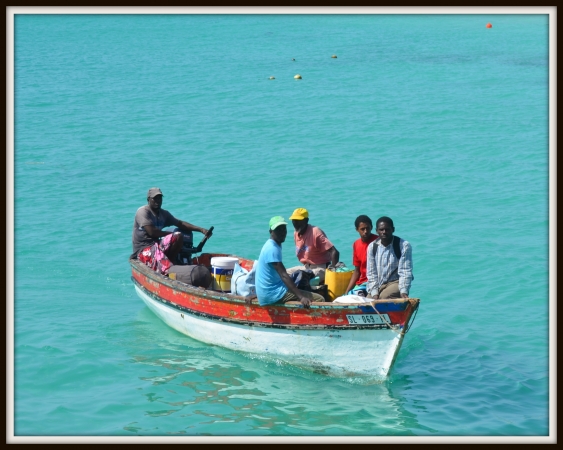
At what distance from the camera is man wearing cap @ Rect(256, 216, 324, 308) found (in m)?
10.2

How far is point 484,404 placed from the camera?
1019 cm

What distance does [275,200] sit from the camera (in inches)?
818

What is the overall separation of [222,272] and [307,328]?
2.23 m

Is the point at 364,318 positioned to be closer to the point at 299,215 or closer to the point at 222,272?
the point at 299,215

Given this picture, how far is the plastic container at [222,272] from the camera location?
40.2 ft

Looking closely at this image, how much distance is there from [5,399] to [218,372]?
274cm

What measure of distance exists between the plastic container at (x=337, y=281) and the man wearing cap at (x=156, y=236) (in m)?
2.73

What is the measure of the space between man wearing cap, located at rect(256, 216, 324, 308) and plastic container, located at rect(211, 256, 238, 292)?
1633mm

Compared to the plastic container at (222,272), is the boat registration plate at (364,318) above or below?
below

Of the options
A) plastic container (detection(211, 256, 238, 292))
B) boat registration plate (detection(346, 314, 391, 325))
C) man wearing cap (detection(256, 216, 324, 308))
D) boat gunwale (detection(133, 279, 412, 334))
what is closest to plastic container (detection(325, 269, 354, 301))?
man wearing cap (detection(256, 216, 324, 308))

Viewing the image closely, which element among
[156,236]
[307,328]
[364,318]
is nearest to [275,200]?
[156,236]

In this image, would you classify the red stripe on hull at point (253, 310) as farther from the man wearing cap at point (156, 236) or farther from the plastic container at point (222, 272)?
the plastic container at point (222, 272)

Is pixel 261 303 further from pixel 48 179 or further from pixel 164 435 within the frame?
pixel 48 179

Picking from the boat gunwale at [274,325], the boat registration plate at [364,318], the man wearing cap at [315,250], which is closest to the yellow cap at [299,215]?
the man wearing cap at [315,250]
